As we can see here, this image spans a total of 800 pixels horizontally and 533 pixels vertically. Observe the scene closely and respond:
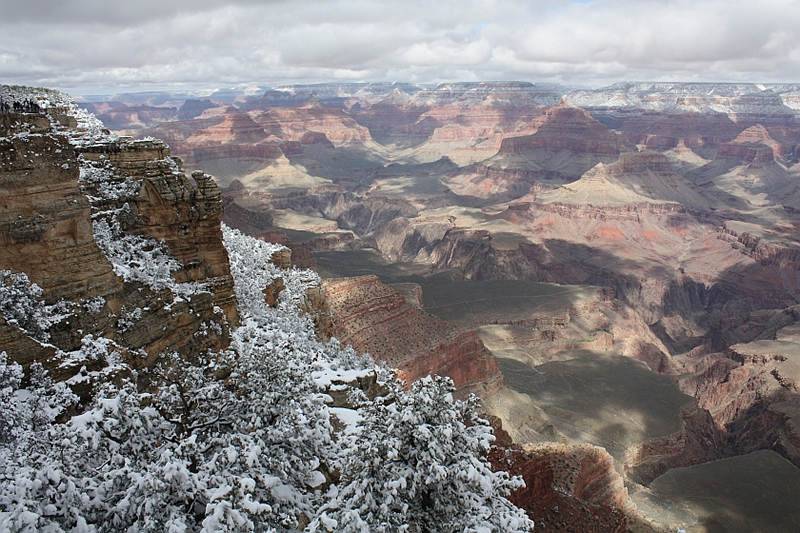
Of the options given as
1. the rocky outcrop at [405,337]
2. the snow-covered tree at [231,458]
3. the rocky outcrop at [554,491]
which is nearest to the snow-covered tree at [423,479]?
the snow-covered tree at [231,458]

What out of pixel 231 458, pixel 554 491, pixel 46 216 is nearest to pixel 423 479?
pixel 231 458

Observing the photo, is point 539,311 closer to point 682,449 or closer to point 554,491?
point 682,449

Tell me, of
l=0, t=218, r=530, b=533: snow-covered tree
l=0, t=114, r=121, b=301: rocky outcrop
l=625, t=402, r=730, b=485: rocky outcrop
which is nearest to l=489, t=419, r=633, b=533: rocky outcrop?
l=0, t=218, r=530, b=533: snow-covered tree

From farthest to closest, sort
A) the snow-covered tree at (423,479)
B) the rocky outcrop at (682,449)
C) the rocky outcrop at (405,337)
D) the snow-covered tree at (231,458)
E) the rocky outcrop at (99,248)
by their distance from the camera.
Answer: the rocky outcrop at (682,449), the rocky outcrop at (405,337), the rocky outcrop at (99,248), the snow-covered tree at (423,479), the snow-covered tree at (231,458)

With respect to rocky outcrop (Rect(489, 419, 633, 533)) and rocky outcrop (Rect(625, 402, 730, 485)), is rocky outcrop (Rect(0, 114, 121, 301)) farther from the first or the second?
rocky outcrop (Rect(625, 402, 730, 485))

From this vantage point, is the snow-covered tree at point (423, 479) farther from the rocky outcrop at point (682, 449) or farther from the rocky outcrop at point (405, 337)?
the rocky outcrop at point (682, 449)
